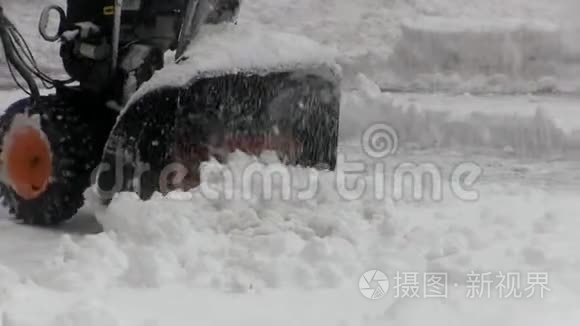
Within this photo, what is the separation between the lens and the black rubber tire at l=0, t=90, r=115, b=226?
4.58 meters

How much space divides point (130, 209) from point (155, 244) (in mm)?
338

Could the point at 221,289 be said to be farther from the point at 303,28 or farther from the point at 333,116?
the point at 303,28

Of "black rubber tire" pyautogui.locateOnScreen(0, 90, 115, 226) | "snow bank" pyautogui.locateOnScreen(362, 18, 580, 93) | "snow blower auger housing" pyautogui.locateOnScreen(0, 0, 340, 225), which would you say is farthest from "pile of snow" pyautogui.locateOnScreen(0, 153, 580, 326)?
"snow bank" pyautogui.locateOnScreen(362, 18, 580, 93)

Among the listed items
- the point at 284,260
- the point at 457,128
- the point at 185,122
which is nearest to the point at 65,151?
the point at 185,122

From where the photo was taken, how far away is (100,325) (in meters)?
2.86

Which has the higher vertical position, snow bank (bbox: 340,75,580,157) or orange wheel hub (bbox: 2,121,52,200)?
orange wheel hub (bbox: 2,121,52,200)

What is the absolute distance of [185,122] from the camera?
14.3 feet

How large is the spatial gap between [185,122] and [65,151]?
643 mm

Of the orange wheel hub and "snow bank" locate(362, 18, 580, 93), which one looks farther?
"snow bank" locate(362, 18, 580, 93)

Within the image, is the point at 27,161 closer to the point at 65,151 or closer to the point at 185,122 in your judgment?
the point at 65,151

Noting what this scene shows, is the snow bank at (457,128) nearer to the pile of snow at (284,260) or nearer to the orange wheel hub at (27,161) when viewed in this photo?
the pile of snow at (284,260)

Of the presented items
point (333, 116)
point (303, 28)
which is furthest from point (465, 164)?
point (303, 28)

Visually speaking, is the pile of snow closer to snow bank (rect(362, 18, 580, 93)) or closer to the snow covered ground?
the snow covered ground

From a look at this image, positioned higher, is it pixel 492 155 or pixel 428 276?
pixel 428 276
